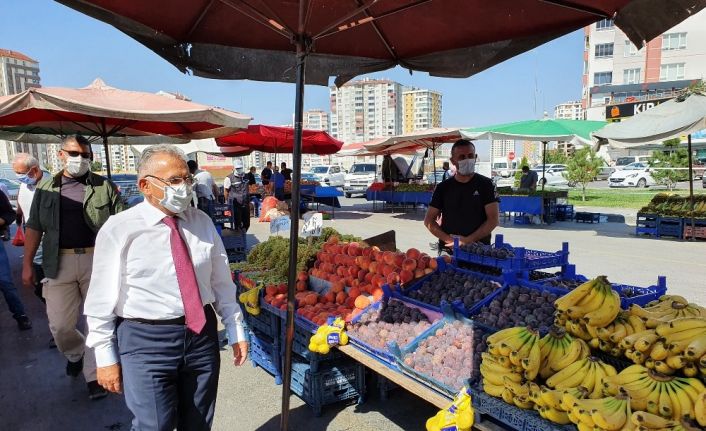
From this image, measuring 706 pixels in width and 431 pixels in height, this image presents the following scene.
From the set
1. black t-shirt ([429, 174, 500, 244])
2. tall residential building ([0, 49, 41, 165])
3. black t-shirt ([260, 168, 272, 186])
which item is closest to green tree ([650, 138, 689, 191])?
black t-shirt ([260, 168, 272, 186])

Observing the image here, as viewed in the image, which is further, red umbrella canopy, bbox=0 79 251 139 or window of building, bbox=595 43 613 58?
window of building, bbox=595 43 613 58

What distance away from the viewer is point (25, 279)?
4.00 m

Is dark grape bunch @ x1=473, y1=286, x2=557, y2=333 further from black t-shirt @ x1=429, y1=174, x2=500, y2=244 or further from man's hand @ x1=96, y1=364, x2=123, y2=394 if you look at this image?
man's hand @ x1=96, y1=364, x2=123, y2=394

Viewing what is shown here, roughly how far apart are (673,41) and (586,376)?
59.3 metres

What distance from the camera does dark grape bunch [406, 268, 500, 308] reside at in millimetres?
3240

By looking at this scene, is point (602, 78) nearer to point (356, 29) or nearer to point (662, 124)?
point (662, 124)

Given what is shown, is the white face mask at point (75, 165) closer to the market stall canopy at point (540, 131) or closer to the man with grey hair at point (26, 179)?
the man with grey hair at point (26, 179)

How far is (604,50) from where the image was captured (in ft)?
168

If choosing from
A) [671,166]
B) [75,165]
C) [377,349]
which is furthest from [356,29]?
[671,166]

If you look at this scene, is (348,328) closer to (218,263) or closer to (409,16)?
(218,263)

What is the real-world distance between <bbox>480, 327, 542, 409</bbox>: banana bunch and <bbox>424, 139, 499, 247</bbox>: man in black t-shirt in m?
1.90

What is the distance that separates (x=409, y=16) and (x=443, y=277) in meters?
1.97

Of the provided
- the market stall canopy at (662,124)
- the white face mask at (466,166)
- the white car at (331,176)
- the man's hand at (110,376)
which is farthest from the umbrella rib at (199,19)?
the white car at (331,176)

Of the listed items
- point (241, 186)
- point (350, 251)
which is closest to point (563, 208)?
point (241, 186)
